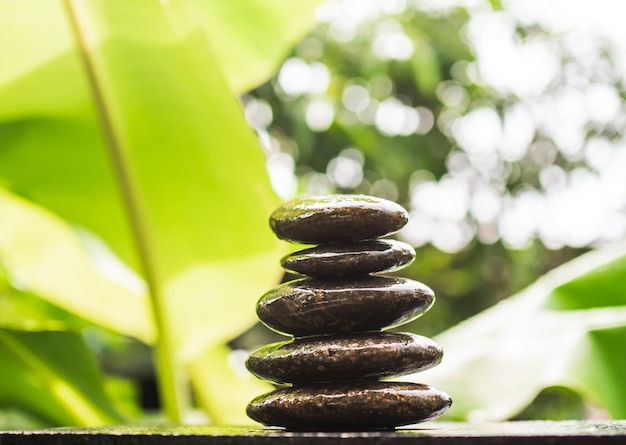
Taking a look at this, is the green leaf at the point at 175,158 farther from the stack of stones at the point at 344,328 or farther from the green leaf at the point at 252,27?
the stack of stones at the point at 344,328

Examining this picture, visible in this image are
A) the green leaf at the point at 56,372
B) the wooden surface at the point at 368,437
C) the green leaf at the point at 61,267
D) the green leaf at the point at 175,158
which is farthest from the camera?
the green leaf at the point at 61,267

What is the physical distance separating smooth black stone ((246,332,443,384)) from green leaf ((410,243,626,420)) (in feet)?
1.56

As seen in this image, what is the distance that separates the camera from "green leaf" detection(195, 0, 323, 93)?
1.44 m

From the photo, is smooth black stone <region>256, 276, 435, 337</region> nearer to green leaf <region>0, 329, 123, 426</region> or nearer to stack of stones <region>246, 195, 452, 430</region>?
stack of stones <region>246, 195, 452, 430</region>

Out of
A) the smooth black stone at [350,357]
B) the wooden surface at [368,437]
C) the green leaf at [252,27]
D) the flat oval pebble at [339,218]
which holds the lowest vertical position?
the wooden surface at [368,437]

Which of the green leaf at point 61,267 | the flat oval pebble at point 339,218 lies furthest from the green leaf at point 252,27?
the flat oval pebble at point 339,218

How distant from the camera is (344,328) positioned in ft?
2.29

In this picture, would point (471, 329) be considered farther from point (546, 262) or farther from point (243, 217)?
point (546, 262)

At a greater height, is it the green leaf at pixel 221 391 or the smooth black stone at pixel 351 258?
the green leaf at pixel 221 391

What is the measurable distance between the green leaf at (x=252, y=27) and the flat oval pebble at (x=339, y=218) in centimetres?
79

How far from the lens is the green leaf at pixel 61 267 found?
1400mm

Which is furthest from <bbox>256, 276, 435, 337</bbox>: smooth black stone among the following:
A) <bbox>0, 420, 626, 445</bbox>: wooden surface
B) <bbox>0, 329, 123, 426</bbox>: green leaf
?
<bbox>0, 329, 123, 426</bbox>: green leaf

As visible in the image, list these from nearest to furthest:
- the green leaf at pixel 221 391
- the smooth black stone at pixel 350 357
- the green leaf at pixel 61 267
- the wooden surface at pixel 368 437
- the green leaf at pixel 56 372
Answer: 1. the wooden surface at pixel 368 437
2. the smooth black stone at pixel 350 357
3. the green leaf at pixel 56 372
4. the green leaf at pixel 61 267
5. the green leaf at pixel 221 391

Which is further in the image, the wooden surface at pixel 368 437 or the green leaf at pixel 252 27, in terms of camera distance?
the green leaf at pixel 252 27
